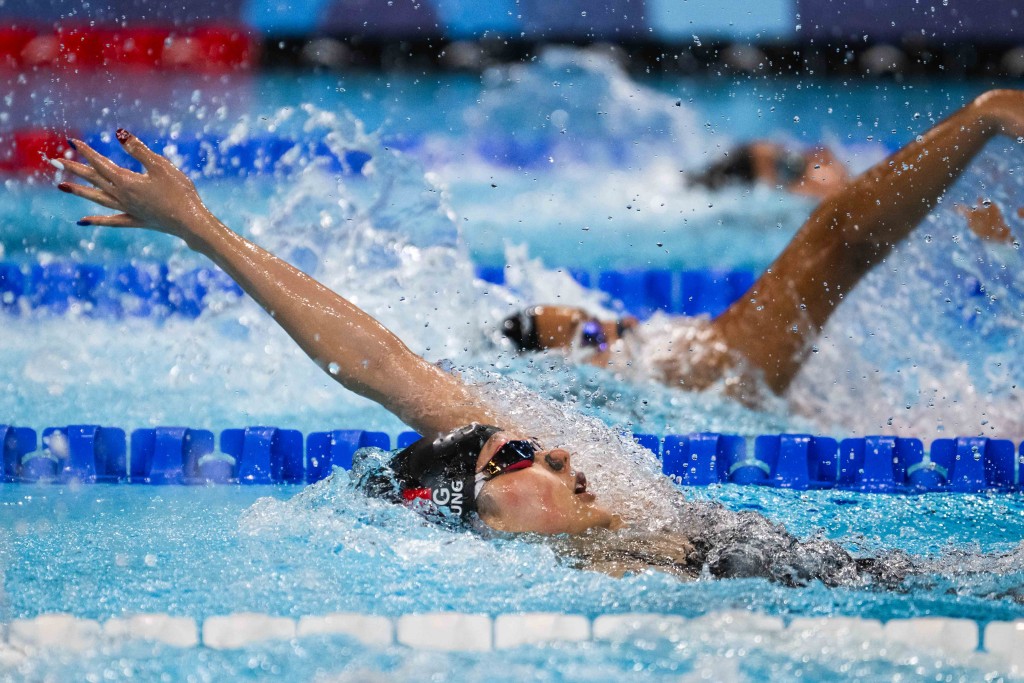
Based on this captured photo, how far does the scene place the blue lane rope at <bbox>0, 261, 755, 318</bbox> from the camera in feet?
14.3

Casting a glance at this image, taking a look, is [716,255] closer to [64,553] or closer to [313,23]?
[313,23]

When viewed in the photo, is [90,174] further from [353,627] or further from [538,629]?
[538,629]

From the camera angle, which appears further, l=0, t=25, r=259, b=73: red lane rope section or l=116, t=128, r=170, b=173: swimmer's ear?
l=0, t=25, r=259, b=73: red lane rope section

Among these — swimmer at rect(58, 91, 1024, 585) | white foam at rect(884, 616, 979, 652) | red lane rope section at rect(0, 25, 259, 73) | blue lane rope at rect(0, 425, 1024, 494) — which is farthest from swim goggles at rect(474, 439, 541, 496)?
red lane rope section at rect(0, 25, 259, 73)

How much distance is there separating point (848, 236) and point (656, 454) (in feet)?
2.43

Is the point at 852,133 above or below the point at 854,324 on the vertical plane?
above

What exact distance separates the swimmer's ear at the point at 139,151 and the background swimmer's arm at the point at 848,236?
1.70 metres

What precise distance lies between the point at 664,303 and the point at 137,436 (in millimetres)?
2232

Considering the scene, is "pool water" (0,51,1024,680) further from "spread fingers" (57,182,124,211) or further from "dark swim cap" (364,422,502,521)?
"spread fingers" (57,182,124,211)

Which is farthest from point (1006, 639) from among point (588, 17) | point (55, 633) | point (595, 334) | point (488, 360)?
point (588, 17)

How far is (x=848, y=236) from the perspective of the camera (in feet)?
9.52

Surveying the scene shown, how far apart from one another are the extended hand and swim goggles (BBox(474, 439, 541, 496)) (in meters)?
0.67

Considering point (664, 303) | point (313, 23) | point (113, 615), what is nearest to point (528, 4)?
point (313, 23)

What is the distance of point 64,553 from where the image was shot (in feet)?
7.64
